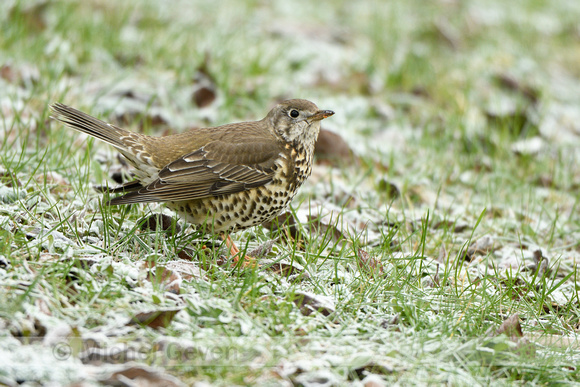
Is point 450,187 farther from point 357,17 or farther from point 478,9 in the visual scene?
point 478,9

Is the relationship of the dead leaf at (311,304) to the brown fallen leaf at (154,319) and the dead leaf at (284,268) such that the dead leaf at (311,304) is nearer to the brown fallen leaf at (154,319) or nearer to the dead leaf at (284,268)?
the dead leaf at (284,268)

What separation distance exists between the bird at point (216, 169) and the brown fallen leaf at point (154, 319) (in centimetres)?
93

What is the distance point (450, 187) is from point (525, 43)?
5466 millimetres

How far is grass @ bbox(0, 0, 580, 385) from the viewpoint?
315 centimetres

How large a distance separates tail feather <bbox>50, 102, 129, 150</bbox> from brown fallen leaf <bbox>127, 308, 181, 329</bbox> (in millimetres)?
1519

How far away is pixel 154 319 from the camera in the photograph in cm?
321

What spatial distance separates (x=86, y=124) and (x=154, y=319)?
5.74 ft

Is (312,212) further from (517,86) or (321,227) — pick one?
(517,86)

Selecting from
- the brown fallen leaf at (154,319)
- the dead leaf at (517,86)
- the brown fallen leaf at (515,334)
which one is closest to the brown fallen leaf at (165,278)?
the brown fallen leaf at (154,319)

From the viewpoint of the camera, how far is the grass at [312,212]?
10.3ft

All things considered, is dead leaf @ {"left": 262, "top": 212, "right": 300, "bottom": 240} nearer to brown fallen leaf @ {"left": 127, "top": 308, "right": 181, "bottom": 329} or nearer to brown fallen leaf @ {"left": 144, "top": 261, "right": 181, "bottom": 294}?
brown fallen leaf @ {"left": 144, "top": 261, "right": 181, "bottom": 294}

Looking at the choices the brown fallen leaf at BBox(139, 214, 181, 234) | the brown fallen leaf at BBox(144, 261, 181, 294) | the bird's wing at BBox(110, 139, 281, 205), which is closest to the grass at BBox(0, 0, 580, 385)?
the brown fallen leaf at BBox(144, 261, 181, 294)

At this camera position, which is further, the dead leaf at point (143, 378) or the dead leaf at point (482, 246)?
the dead leaf at point (482, 246)

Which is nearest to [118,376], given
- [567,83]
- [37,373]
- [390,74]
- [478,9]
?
[37,373]
